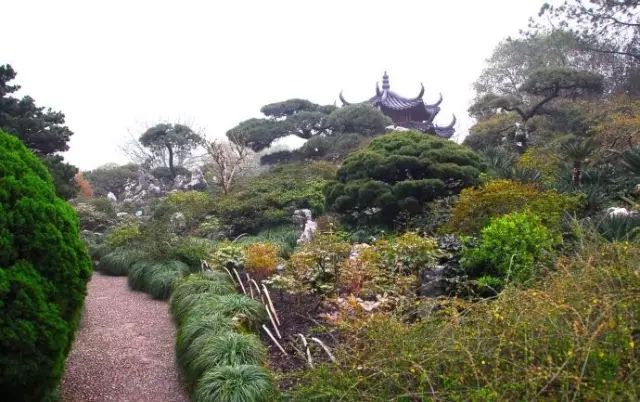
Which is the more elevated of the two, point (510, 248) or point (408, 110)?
point (408, 110)

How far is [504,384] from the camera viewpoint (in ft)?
7.03

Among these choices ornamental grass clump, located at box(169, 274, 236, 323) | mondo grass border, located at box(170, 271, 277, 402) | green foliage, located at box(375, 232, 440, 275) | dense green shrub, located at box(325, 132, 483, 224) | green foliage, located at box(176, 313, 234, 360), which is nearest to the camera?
mondo grass border, located at box(170, 271, 277, 402)

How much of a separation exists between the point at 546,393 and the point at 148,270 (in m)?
7.29

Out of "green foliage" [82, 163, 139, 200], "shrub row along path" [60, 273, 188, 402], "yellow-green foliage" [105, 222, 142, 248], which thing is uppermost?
"green foliage" [82, 163, 139, 200]

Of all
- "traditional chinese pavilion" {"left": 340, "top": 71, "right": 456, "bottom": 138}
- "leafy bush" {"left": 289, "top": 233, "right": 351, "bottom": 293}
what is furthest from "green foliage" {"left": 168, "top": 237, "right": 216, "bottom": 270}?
"traditional chinese pavilion" {"left": 340, "top": 71, "right": 456, "bottom": 138}

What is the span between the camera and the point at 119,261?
9812mm

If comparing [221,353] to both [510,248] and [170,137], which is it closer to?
[510,248]

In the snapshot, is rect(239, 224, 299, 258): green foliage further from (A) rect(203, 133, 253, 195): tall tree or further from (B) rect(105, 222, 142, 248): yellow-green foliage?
(A) rect(203, 133, 253, 195): tall tree

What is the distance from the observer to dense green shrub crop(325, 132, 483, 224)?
9.62 m

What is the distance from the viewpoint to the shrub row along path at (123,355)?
4.24 meters

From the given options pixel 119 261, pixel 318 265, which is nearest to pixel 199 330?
pixel 318 265

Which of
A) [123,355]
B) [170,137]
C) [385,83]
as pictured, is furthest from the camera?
[385,83]

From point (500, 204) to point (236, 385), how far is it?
5.36m

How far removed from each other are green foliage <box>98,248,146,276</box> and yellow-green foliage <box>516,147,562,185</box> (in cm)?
892
